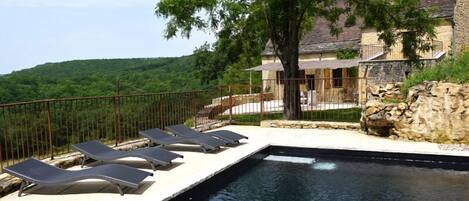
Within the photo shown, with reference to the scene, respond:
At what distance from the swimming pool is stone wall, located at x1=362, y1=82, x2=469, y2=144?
1.73 metres

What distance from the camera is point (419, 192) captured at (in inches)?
286

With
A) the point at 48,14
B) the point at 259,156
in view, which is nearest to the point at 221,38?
the point at 259,156

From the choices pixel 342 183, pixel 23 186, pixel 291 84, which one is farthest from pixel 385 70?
pixel 23 186

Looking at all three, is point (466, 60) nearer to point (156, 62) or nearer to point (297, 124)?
point (297, 124)

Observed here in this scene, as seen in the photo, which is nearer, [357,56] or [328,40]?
[357,56]

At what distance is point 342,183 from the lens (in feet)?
26.1

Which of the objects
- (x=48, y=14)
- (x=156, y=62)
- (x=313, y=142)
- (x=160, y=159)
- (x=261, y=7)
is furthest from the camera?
(x=156, y=62)

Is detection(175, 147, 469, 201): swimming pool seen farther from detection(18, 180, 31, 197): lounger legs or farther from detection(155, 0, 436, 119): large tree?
detection(155, 0, 436, 119): large tree

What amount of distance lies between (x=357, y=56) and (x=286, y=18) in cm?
1261

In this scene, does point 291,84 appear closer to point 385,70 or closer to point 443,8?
point 385,70

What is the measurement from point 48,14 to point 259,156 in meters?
22.1

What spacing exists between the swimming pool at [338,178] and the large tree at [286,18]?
21.5ft

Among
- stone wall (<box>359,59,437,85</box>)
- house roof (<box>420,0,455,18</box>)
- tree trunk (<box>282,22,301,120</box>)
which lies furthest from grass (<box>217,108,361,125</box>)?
house roof (<box>420,0,455,18</box>)

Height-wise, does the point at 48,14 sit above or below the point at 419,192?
above
